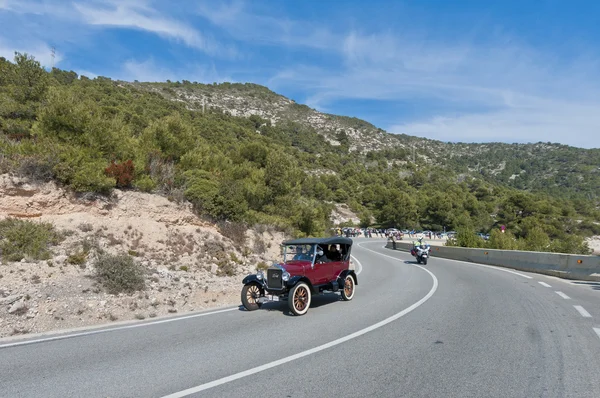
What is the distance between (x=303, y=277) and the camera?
9242mm

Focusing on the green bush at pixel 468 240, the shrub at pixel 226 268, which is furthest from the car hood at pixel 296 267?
the green bush at pixel 468 240

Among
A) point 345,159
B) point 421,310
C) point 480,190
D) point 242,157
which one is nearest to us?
point 421,310

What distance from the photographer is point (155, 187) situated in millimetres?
18906

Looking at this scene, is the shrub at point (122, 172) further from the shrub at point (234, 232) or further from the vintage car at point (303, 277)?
the vintage car at point (303, 277)

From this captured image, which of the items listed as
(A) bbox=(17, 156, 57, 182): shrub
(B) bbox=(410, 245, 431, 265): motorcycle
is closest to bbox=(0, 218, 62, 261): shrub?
(A) bbox=(17, 156, 57, 182): shrub

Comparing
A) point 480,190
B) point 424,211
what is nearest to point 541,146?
point 480,190

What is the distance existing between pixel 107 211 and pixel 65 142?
386cm

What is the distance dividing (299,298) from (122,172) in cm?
1191

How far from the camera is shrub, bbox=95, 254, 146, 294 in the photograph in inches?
418

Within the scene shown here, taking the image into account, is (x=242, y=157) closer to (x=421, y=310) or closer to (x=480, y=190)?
(x=421, y=310)

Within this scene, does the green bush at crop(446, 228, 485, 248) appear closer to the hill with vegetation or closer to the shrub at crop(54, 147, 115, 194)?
the hill with vegetation

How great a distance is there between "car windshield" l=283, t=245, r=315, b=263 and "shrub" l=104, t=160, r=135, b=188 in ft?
33.5

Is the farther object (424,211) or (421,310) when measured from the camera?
(424,211)

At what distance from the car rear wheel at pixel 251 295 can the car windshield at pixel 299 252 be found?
117cm
